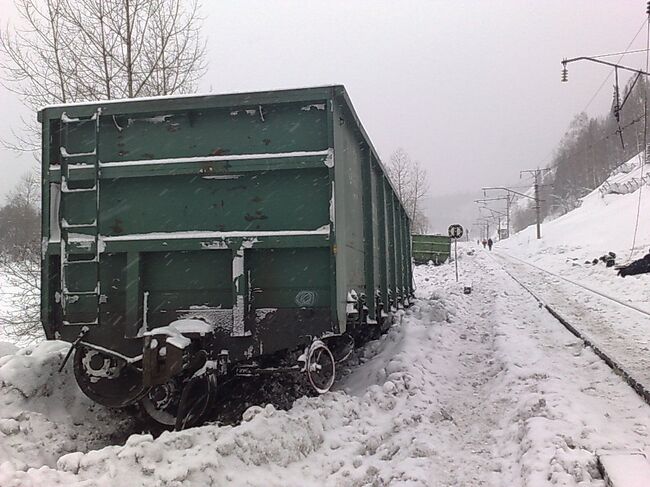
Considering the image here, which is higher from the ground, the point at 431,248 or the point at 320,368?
the point at 431,248

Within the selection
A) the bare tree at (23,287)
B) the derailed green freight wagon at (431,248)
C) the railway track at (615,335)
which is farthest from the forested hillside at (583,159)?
the bare tree at (23,287)

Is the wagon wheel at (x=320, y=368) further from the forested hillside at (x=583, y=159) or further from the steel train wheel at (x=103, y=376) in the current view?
the forested hillside at (x=583, y=159)

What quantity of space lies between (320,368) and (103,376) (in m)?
1.86

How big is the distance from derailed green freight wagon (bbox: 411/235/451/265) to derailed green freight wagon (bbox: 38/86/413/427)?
1104 inches

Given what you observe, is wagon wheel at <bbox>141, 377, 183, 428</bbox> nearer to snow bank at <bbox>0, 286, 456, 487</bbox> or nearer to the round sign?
snow bank at <bbox>0, 286, 456, 487</bbox>

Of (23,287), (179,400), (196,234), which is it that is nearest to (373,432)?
(179,400)

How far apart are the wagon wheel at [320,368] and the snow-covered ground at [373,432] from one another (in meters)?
0.15

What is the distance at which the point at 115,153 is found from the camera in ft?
16.6

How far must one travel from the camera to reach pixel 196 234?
193 inches

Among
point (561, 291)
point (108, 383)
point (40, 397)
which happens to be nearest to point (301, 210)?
point (108, 383)

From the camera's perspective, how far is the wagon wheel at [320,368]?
4.82m

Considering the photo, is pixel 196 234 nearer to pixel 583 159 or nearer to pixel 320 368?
pixel 320 368

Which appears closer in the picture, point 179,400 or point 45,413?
point 45,413

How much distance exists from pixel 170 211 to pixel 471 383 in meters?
4.02
